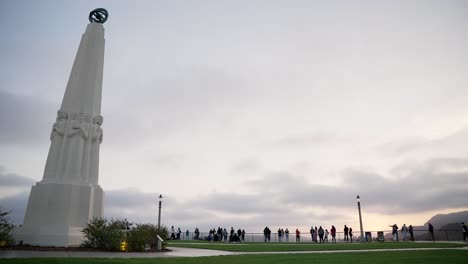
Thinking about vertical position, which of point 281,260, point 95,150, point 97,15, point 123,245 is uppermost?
point 97,15

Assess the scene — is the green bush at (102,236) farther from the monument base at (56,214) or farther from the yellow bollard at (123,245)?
the monument base at (56,214)

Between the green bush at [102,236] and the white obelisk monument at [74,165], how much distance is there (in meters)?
1.29

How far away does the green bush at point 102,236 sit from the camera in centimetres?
1590

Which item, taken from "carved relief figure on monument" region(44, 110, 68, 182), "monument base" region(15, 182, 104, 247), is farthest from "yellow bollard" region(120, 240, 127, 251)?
"carved relief figure on monument" region(44, 110, 68, 182)

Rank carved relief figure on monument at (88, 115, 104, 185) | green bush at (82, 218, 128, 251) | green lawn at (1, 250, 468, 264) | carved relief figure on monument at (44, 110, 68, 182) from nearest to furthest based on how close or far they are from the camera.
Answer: green lawn at (1, 250, 468, 264)
green bush at (82, 218, 128, 251)
carved relief figure on monument at (44, 110, 68, 182)
carved relief figure on monument at (88, 115, 104, 185)

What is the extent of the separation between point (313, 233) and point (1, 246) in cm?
2946

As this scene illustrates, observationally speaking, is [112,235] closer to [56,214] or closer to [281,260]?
[56,214]

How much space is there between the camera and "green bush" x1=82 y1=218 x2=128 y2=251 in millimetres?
15898

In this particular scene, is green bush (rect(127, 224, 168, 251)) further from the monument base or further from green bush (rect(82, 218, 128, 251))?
the monument base

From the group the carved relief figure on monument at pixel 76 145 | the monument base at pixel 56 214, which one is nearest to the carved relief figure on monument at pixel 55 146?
the carved relief figure on monument at pixel 76 145

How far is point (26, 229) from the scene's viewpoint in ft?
56.2

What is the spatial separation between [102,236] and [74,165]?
15.8 ft

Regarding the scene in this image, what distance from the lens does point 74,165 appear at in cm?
1847

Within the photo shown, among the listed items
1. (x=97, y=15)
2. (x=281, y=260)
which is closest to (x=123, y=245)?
(x=281, y=260)
